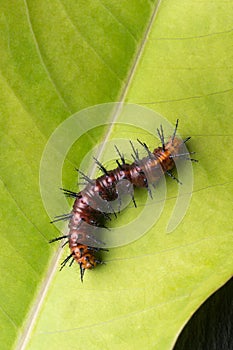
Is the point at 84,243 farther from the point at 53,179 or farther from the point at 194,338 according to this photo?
the point at 194,338

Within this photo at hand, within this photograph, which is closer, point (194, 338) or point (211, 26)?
point (211, 26)

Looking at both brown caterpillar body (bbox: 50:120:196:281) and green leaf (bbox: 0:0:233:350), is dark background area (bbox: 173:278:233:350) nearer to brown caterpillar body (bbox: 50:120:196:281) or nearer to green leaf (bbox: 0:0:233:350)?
green leaf (bbox: 0:0:233:350)

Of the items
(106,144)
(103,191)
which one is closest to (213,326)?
(103,191)

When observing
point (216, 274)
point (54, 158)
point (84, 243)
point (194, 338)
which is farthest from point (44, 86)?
point (194, 338)

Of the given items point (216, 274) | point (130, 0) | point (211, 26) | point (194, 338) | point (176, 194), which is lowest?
point (194, 338)

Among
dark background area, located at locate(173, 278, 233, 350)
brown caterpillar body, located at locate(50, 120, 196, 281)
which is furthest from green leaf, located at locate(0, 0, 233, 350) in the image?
dark background area, located at locate(173, 278, 233, 350)

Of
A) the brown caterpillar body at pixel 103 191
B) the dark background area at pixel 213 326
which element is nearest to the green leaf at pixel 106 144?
the brown caterpillar body at pixel 103 191
